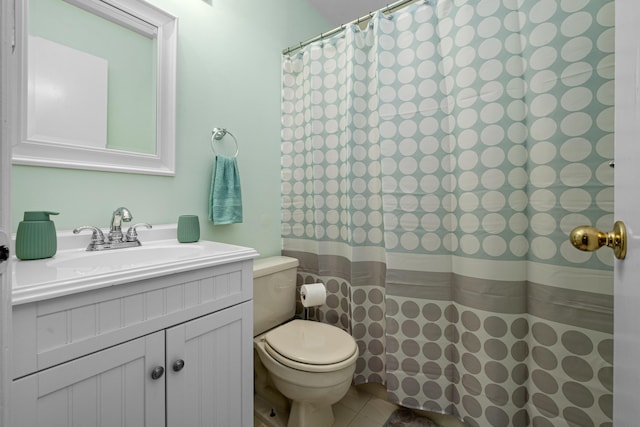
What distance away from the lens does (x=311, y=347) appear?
121 centimetres

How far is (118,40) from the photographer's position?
1146 millimetres

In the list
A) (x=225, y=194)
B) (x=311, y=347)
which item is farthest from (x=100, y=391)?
(x=225, y=194)

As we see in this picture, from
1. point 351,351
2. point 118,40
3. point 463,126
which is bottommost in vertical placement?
point 351,351

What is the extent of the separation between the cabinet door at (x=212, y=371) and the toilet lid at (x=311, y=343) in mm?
215

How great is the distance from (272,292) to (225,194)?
54 centimetres

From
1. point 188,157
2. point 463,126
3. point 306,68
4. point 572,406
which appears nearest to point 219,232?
point 188,157

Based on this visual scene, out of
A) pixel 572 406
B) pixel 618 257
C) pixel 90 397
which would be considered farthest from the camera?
pixel 572 406

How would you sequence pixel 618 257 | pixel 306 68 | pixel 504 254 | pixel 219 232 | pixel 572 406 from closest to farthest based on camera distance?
pixel 618 257 → pixel 572 406 → pixel 504 254 → pixel 219 232 → pixel 306 68

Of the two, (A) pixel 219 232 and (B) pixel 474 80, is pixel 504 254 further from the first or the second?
(A) pixel 219 232

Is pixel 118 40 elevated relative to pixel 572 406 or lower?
elevated

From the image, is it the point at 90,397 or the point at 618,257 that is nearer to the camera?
the point at 618,257

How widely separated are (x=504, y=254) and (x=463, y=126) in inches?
21.1

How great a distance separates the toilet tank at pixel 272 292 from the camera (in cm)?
138

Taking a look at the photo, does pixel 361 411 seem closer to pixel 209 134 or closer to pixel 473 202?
pixel 473 202
